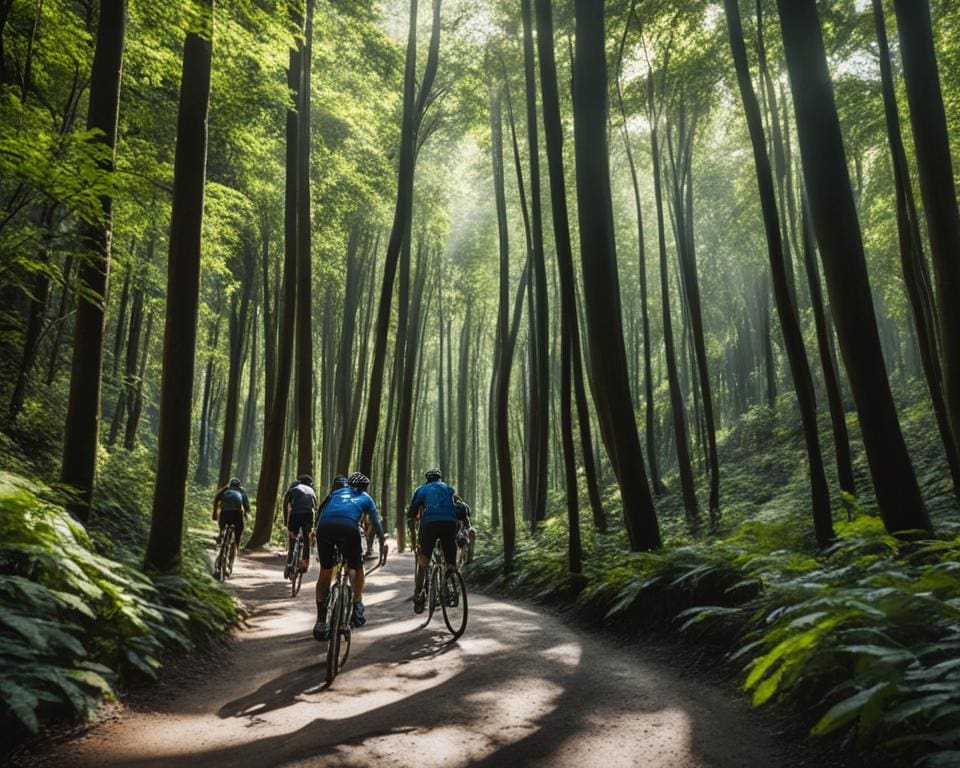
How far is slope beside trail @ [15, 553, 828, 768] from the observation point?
336cm

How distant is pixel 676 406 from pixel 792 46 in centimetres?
830

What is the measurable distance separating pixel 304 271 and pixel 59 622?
1040 centimetres

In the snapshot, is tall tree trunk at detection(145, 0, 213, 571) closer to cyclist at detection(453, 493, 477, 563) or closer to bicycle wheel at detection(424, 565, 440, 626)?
bicycle wheel at detection(424, 565, 440, 626)

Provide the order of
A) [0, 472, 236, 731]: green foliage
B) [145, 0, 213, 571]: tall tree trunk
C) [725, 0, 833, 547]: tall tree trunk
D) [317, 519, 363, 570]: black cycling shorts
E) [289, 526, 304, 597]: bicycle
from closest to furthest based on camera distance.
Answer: [0, 472, 236, 731]: green foliage, [317, 519, 363, 570]: black cycling shorts, [145, 0, 213, 571]: tall tree trunk, [725, 0, 833, 547]: tall tree trunk, [289, 526, 304, 597]: bicycle

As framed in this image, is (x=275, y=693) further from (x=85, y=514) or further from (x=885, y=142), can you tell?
(x=885, y=142)

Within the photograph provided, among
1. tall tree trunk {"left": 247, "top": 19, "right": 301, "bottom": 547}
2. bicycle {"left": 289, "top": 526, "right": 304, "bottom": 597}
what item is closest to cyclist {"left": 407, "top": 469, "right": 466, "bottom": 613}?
bicycle {"left": 289, "top": 526, "right": 304, "bottom": 597}

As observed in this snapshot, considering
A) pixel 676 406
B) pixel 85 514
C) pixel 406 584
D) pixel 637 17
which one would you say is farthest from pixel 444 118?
pixel 85 514

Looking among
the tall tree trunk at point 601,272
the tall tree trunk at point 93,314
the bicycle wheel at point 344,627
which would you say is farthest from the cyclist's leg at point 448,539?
the tall tree trunk at point 93,314

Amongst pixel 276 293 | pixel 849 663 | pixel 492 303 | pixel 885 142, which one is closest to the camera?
pixel 849 663

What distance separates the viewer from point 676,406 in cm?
1356

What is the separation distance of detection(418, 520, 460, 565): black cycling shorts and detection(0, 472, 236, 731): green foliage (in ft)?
8.42

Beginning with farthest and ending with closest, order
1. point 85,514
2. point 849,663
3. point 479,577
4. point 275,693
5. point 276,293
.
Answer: point 276,293 < point 479,577 < point 85,514 < point 275,693 < point 849,663

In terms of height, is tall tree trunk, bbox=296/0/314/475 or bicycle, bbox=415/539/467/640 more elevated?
tall tree trunk, bbox=296/0/314/475

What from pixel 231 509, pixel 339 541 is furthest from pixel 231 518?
pixel 339 541
